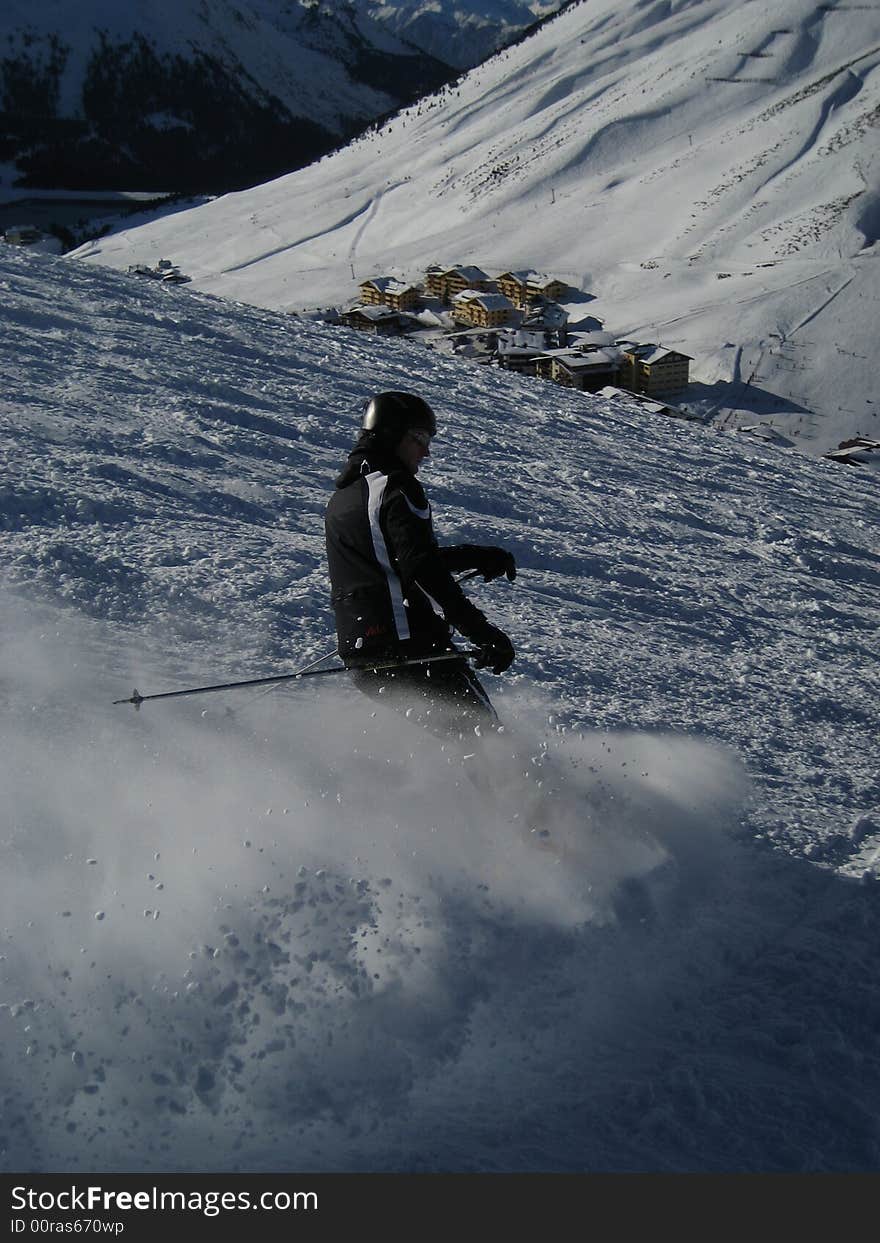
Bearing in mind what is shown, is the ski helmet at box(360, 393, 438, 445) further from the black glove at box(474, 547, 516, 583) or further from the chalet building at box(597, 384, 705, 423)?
the chalet building at box(597, 384, 705, 423)

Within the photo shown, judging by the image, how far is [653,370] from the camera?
54.5 meters

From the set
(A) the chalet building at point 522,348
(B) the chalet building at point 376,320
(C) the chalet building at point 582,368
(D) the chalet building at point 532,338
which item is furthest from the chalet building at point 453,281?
(C) the chalet building at point 582,368

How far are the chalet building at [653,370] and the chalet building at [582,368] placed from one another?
2.43ft

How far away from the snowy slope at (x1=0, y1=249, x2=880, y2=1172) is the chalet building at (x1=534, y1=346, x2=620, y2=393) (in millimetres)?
45745

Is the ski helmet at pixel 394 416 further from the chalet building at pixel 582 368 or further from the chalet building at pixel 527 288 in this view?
the chalet building at pixel 527 288

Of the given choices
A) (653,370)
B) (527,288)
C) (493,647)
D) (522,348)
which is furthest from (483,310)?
(493,647)

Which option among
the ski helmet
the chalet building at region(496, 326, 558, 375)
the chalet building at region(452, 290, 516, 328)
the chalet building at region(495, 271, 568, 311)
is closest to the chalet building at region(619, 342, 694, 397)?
the chalet building at region(496, 326, 558, 375)

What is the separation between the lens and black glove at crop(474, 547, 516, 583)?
5723 mm

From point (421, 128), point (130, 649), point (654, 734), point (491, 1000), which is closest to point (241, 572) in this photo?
point (130, 649)

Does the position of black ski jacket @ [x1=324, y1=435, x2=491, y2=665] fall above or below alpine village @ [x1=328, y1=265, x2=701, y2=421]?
above

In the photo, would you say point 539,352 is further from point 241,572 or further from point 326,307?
point 241,572

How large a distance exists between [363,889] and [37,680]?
274 cm

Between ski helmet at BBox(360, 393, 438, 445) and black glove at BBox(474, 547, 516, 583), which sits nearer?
ski helmet at BBox(360, 393, 438, 445)

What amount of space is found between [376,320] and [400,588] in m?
66.0
